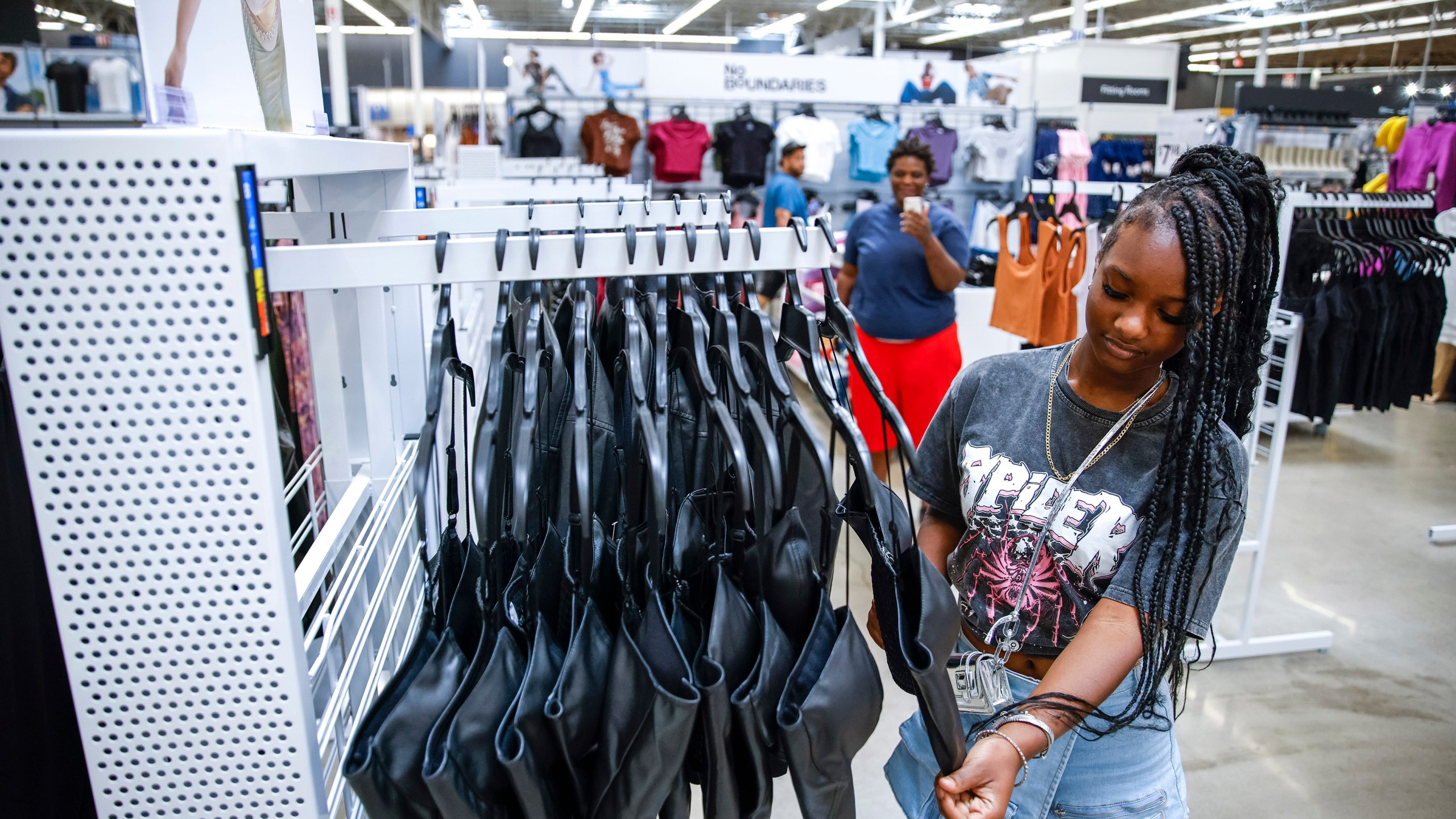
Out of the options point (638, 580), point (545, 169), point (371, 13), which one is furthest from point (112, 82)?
point (371, 13)

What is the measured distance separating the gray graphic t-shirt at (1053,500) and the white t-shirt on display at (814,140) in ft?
20.3

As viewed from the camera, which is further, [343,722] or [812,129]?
[812,129]

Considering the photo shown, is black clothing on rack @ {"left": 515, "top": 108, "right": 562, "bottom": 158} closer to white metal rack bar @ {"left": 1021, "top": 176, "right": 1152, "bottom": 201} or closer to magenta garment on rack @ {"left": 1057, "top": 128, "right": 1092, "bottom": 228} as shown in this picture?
magenta garment on rack @ {"left": 1057, "top": 128, "right": 1092, "bottom": 228}

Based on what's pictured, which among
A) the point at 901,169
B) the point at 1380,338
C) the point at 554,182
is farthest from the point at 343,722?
the point at 1380,338

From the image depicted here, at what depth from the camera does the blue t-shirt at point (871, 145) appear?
290 inches

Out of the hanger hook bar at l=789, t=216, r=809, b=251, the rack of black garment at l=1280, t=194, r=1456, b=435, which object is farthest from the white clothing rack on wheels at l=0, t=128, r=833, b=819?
the rack of black garment at l=1280, t=194, r=1456, b=435

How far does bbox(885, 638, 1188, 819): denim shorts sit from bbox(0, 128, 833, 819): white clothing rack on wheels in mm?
845

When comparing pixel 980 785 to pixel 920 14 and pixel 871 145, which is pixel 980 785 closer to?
pixel 871 145

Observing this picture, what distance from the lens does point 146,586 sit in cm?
83

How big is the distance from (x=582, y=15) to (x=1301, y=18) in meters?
12.3

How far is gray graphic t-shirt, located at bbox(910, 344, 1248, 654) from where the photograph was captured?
1146 millimetres

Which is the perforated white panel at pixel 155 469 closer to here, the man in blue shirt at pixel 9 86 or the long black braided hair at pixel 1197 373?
the long black braided hair at pixel 1197 373

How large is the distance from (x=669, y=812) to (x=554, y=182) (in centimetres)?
251

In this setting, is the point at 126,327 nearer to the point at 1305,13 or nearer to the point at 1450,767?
the point at 1450,767
